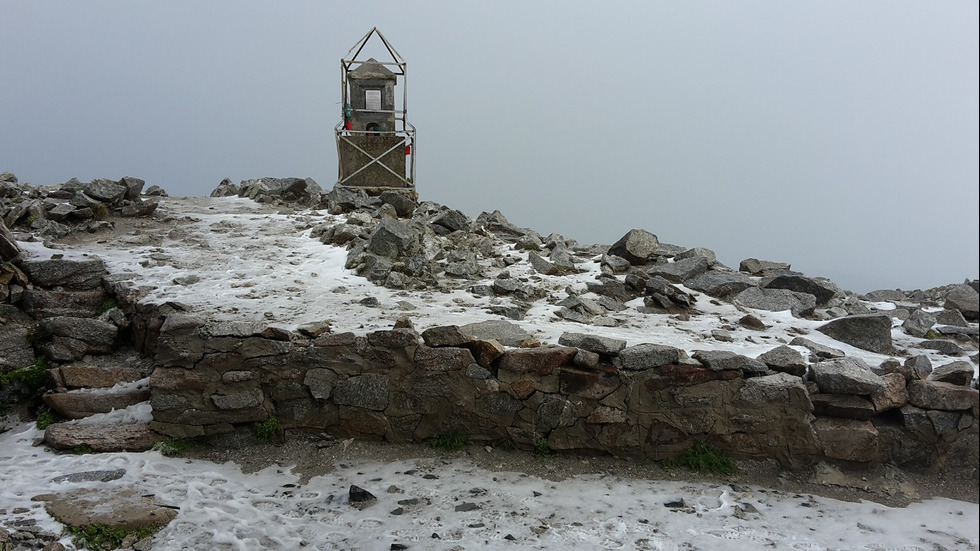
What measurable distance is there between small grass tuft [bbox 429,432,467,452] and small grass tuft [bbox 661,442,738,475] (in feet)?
7.04

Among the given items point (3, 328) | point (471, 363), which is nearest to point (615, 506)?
point (471, 363)

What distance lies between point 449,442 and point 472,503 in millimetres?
1158

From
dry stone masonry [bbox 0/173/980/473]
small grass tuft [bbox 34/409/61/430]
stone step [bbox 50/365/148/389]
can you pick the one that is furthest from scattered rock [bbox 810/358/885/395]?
small grass tuft [bbox 34/409/61/430]

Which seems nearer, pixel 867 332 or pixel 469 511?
pixel 469 511

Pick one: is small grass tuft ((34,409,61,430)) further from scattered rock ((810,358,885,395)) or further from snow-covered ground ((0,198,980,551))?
scattered rock ((810,358,885,395))

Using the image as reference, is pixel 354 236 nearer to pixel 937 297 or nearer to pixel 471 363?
pixel 471 363

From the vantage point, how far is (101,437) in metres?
6.56

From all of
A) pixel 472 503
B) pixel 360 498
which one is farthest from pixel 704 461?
pixel 360 498

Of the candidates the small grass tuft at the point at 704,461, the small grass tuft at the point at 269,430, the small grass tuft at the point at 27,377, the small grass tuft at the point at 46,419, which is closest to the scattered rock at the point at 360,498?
the small grass tuft at the point at 269,430

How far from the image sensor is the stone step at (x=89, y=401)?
693 centimetres

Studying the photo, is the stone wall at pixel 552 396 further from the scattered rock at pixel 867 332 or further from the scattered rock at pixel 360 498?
the scattered rock at pixel 360 498

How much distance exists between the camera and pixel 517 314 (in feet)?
26.5

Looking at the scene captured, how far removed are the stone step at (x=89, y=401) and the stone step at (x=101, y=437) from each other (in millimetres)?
244

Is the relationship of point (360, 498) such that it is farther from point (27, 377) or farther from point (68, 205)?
point (68, 205)
